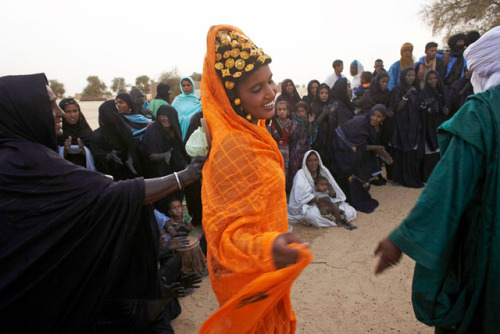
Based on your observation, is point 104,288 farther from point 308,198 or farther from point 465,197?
point 308,198

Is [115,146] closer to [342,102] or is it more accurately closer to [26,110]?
[26,110]

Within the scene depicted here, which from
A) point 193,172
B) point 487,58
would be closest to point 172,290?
point 193,172

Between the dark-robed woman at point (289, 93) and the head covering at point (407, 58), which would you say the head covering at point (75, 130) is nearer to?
the dark-robed woman at point (289, 93)

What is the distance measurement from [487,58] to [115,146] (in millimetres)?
4841

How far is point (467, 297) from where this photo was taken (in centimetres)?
155

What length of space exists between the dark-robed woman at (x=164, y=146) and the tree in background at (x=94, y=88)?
39715 millimetres

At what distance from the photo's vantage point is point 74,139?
181 inches

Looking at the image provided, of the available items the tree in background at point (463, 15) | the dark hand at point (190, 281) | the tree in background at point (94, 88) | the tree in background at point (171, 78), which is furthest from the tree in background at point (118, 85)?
the dark hand at point (190, 281)

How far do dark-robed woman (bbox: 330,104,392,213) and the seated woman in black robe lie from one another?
16.6 feet

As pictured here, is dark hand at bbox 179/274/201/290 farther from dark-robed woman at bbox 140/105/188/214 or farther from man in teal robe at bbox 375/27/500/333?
dark-robed woman at bbox 140/105/188/214

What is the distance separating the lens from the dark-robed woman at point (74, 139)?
4.39 meters

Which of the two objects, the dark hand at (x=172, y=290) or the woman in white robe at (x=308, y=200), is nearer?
the dark hand at (x=172, y=290)

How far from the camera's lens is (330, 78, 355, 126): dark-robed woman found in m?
6.89

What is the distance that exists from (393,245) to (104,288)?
1573 millimetres
